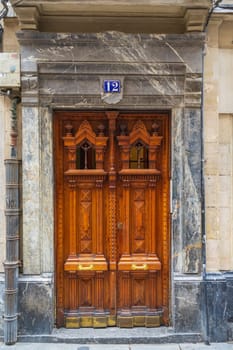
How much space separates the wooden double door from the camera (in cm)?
492

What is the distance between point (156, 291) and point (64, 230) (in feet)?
4.63

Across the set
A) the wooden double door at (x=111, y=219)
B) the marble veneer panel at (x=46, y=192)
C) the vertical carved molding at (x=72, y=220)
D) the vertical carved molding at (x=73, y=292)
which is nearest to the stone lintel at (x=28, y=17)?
the marble veneer panel at (x=46, y=192)

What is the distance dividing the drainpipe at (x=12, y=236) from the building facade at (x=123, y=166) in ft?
0.21

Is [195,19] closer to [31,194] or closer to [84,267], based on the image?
[31,194]

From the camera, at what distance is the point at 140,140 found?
4949mm

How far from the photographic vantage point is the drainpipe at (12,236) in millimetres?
4590

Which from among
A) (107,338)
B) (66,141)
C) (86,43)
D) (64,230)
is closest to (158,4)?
(86,43)

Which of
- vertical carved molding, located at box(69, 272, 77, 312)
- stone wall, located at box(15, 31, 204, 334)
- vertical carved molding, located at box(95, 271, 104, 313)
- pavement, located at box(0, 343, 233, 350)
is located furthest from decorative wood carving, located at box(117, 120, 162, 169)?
pavement, located at box(0, 343, 233, 350)

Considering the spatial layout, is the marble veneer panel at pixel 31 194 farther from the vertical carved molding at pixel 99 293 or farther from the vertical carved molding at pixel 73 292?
the vertical carved molding at pixel 99 293

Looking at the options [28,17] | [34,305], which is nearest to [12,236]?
[34,305]

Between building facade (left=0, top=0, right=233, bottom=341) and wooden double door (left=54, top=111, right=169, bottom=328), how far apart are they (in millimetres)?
13

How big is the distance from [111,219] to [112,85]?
1655mm

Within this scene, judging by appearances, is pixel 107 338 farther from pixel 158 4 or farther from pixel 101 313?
pixel 158 4

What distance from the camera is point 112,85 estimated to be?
184 inches
